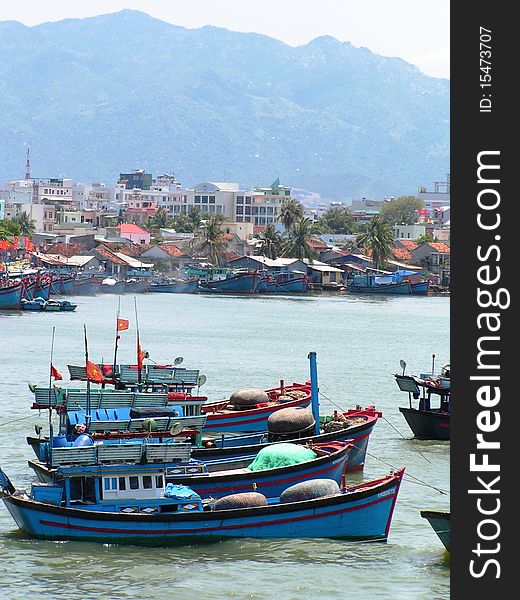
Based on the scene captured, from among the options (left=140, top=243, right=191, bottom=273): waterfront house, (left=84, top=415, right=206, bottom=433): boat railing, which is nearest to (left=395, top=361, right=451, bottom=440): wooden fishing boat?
(left=84, top=415, right=206, bottom=433): boat railing

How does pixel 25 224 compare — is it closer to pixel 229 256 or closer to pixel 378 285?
pixel 229 256

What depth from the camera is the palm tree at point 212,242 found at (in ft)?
475

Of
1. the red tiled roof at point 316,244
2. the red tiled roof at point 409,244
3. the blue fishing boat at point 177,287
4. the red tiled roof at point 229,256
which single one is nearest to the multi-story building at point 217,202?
the red tiled roof at point 409,244

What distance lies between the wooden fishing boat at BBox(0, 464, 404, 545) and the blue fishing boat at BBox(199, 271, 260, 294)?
104638 mm

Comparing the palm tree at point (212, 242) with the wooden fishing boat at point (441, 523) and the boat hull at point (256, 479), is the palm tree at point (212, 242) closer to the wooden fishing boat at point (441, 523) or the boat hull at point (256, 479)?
the boat hull at point (256, 479)

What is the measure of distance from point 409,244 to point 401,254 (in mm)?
5043

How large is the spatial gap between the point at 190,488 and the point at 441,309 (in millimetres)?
88801

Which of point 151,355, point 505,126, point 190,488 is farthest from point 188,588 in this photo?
point 151,355

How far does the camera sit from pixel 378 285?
13638 centimetres

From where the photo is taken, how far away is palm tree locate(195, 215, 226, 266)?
14475 cm

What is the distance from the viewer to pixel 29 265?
131m

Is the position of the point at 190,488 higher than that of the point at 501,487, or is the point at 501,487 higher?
the point at 501,487

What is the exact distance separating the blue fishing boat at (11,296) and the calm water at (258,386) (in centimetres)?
427

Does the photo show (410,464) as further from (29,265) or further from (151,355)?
(29,265)
